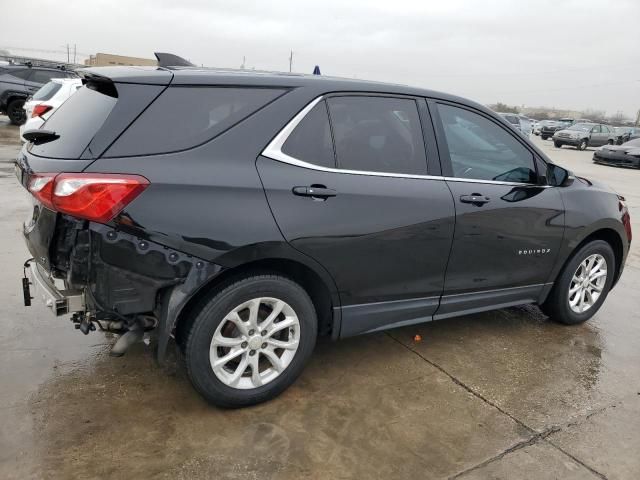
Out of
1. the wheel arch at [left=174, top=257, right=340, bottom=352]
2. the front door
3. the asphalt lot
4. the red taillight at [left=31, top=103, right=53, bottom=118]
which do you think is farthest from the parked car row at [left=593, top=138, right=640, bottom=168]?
the wheel arch at [left=174, top=257, right=340, bottom=352]

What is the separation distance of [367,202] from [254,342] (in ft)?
3.19

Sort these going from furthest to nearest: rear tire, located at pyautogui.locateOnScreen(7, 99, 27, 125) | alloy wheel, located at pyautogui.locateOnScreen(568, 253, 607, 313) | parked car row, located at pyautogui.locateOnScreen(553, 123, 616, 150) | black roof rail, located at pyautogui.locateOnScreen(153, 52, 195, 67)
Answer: parked car row, located at pyautogui.locateOnScreen(553, 123, 616, 150), rear tire, located at pyautogui.locateOnScreen(7, 99, 27, 125), alloy wheel, located at pyautogui.locateOnScreen(568, 253, 607, 313), black roof rail, located at pyautogui.locateOnScreen(153, 52, 195, 67)

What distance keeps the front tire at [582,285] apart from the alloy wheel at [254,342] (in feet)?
7.80

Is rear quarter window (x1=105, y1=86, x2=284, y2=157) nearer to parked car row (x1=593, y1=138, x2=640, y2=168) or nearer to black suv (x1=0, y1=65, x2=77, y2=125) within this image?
black suv (x1=0, y1=65, x2=77, y2=125)

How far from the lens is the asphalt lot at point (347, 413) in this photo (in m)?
2.46

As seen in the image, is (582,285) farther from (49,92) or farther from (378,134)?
(49,92)

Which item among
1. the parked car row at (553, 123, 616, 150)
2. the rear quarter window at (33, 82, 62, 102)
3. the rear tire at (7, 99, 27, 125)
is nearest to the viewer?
the rear quarter window at (33, 82, 62, 102)

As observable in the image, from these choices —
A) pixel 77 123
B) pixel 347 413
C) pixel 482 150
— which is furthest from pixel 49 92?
pixel 347 413

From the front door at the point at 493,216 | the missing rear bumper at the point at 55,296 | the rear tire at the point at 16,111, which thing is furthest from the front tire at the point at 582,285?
the rear tire at the point at 16,111

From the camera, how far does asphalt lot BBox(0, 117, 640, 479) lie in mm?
2463

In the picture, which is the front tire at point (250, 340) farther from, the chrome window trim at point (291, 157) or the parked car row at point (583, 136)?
the parked car row at point (583, 136)

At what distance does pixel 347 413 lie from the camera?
2.89 metres

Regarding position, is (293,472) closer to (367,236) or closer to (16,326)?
(367,236)

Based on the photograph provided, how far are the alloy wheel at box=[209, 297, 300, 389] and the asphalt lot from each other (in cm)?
20
